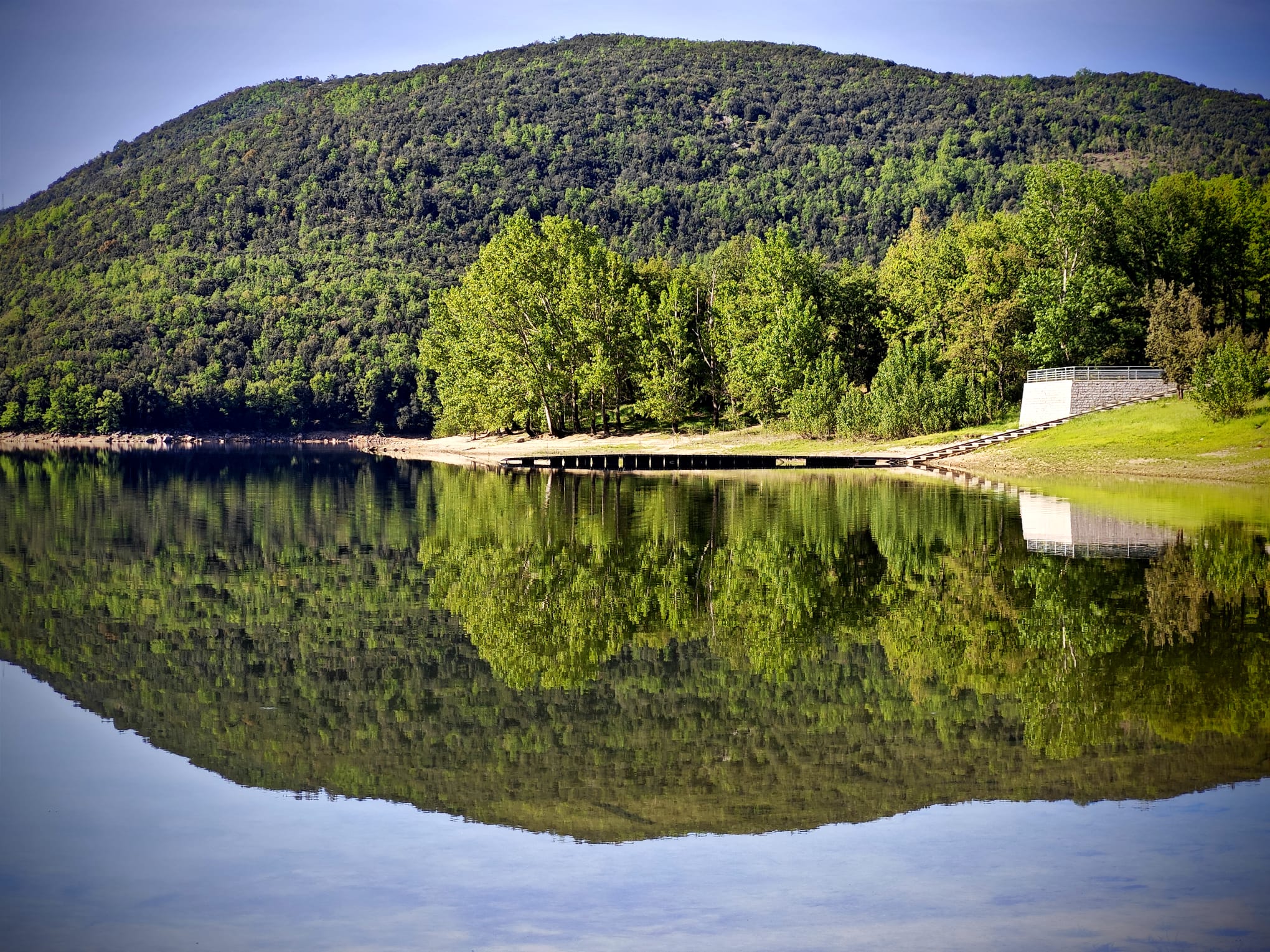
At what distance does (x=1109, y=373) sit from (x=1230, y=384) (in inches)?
513

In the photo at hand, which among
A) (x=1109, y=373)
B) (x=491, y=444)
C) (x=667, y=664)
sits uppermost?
(x=1109, y=373)

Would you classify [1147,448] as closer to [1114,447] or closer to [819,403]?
[1114,447]

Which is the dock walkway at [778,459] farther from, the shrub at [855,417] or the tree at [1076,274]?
the tree at [1076,274]

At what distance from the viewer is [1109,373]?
6881 cm

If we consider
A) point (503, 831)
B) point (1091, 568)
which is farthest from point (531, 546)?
point (503, 831)

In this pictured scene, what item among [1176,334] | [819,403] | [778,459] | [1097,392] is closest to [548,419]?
[819,403]

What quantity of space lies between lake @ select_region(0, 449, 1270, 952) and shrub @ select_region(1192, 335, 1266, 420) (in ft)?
104

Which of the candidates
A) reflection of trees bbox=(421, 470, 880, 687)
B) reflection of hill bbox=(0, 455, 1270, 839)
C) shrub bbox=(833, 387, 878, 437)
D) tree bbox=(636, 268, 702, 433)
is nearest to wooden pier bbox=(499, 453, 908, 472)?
shrub bbox=(833, 387, 878, 437)

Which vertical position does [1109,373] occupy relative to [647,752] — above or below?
above

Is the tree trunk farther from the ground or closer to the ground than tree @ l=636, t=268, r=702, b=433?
closer to the ground

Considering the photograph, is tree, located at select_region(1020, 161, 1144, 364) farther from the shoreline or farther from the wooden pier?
the wooden pier

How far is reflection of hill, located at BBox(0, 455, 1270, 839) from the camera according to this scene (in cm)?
1256

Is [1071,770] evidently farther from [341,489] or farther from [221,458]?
[221,458]

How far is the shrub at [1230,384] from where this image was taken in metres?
55.8
